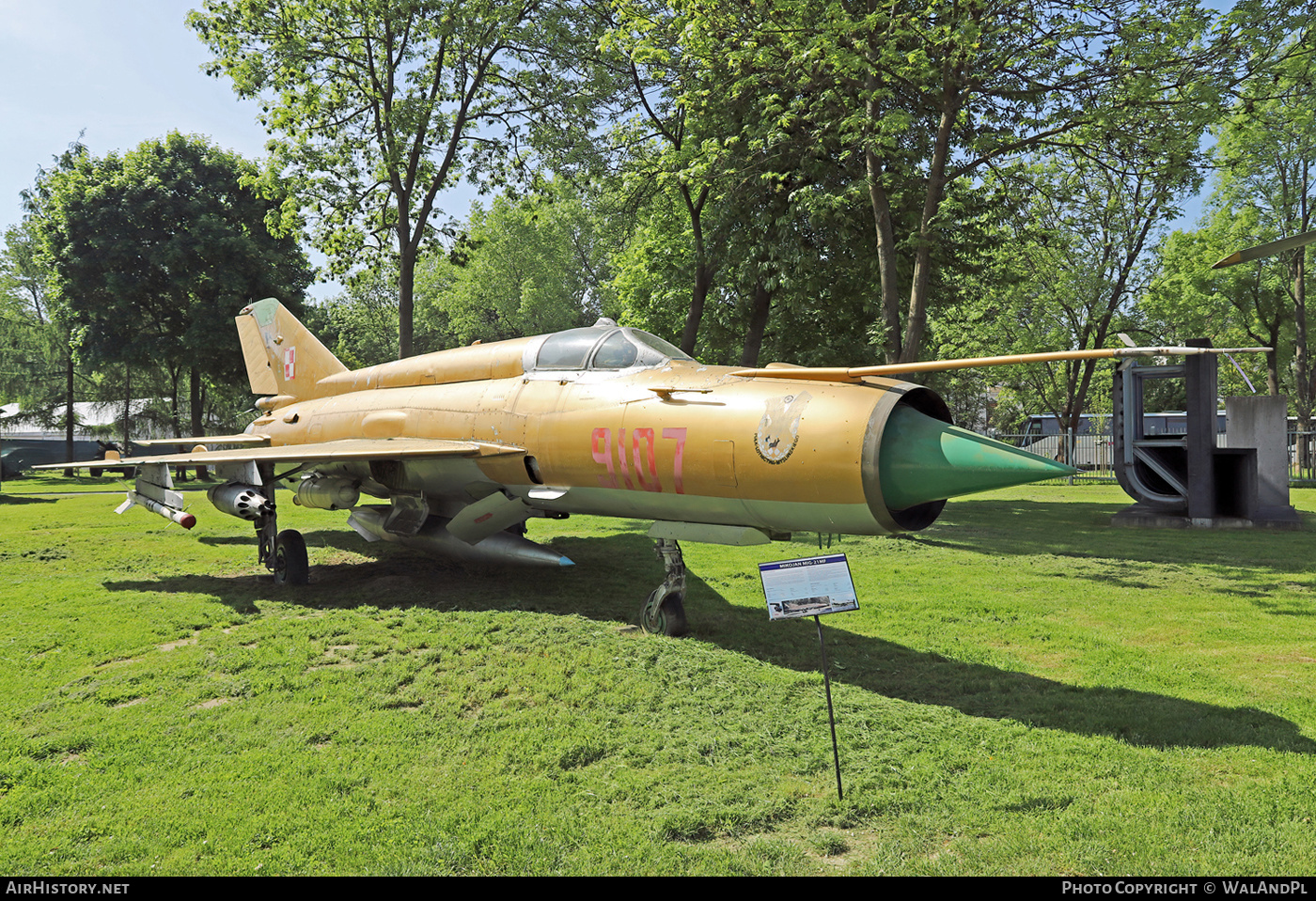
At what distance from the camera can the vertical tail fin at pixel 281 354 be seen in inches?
547

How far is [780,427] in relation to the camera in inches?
241

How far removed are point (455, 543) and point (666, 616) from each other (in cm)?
346

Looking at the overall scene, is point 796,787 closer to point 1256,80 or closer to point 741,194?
point 1256,80

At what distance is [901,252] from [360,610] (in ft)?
55.5

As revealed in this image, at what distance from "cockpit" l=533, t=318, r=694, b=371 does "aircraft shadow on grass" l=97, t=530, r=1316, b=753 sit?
9.34ft

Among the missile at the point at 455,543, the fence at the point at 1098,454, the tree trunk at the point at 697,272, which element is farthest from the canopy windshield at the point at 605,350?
the fence at the point at 1098,454

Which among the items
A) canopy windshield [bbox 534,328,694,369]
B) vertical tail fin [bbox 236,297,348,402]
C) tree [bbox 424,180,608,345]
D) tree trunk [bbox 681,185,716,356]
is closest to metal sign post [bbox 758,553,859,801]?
canopy windshield [bbox 534,328,694,369]

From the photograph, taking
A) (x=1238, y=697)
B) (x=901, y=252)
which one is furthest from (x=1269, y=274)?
(x=1238, y=697)

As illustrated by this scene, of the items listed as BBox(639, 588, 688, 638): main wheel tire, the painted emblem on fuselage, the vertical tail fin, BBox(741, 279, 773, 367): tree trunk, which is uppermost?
BBox(741, 279, 773, 367): tree trunk

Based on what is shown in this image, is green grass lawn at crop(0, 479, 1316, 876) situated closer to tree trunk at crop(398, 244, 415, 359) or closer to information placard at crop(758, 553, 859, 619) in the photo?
information placard at crop(758, 553, 859, 619)

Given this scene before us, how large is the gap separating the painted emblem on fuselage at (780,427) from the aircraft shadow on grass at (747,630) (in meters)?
2.06

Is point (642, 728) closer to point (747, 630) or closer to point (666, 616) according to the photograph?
point (666, 616)

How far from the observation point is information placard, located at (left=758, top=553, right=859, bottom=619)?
16.0 ft

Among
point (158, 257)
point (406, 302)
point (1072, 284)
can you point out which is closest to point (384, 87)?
point (406, 302)
